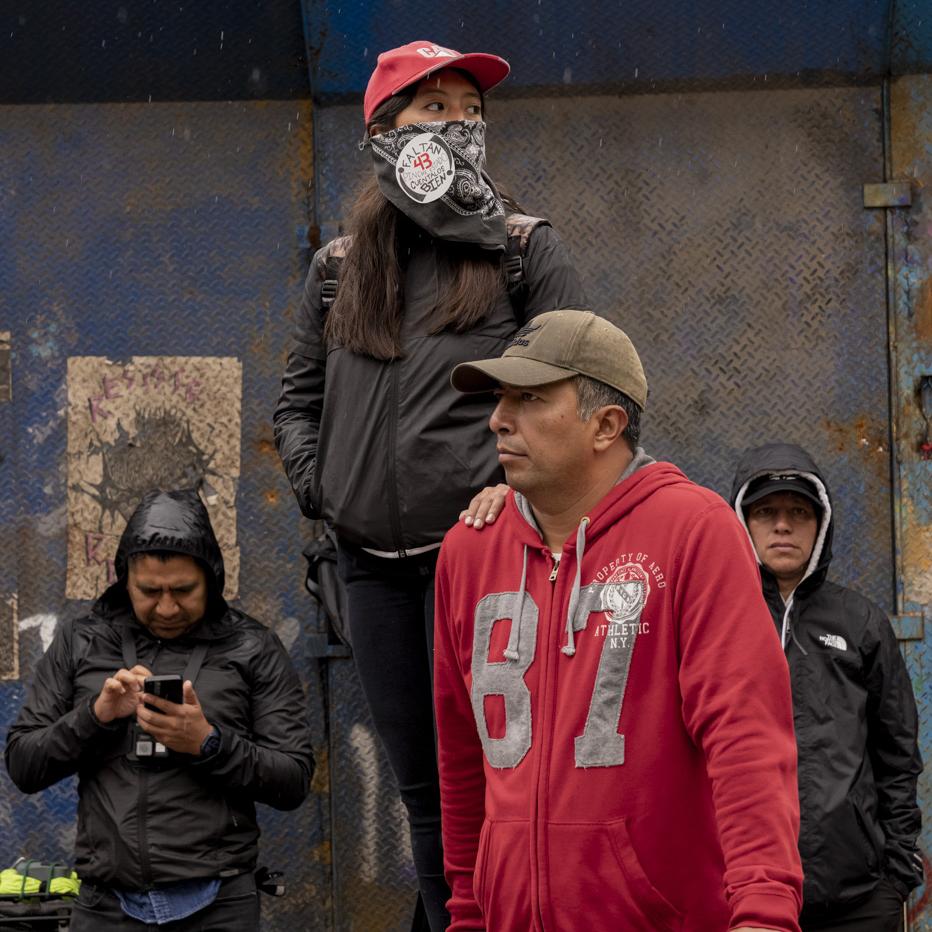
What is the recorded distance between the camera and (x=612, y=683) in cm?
273

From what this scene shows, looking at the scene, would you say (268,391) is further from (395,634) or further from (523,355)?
(523,355)

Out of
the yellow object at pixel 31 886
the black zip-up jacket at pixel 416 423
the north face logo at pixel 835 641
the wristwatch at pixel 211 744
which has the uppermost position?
the black zip-up jacket at pixel 416 423

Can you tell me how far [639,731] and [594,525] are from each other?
1.24ft

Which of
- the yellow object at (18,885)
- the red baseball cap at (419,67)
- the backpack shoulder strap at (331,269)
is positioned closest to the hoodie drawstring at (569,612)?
the backpack shoulder strap at (331,269)

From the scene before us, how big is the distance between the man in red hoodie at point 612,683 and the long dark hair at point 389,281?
2.05 feet

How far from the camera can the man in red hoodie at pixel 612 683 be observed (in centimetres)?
263

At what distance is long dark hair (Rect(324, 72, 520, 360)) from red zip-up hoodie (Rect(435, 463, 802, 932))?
854 millimetres

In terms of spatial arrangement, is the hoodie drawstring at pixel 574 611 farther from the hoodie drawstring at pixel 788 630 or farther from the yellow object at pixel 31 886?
the yellow object at pixel 31 886

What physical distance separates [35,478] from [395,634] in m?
2.27

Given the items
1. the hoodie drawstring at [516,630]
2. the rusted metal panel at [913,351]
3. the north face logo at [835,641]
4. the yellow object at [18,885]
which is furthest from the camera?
the rusted metal panel at [913,351]

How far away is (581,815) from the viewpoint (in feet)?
8.89

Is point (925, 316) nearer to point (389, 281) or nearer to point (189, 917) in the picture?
point (389, 281)

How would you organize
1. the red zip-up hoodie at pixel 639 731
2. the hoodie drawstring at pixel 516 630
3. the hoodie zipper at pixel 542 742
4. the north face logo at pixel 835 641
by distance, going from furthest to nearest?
the north face logo at pixel 835 641 → the hoodie drawstring at pixel 516 630 → the hoodie zipper at pixel 542 742 → the red zip-up hoodie at pixel 639 731

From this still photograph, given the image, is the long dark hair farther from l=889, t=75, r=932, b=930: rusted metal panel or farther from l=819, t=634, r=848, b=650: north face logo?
l=889, t=75, r=932, b=930: rusted metal panel
